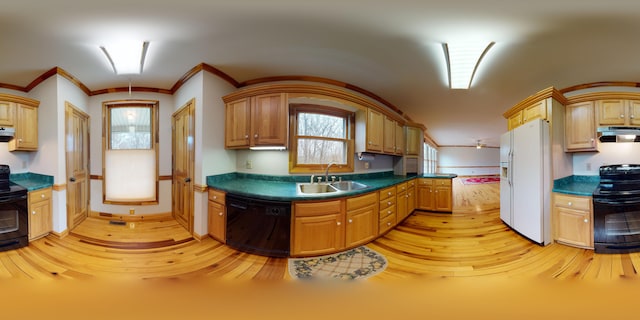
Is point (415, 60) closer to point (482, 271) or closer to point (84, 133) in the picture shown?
point (482, 271)

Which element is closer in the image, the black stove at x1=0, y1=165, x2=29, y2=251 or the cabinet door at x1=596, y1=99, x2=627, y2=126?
the black stove at x1=0, y1=165, x2=29, y2=251

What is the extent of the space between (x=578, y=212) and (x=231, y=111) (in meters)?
3.72

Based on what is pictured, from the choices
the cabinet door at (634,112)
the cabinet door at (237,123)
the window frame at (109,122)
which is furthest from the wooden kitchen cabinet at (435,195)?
the window frame at (109,122)

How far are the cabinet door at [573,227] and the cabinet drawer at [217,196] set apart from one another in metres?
3.40

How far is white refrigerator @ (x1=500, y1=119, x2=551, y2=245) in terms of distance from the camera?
6.97ft

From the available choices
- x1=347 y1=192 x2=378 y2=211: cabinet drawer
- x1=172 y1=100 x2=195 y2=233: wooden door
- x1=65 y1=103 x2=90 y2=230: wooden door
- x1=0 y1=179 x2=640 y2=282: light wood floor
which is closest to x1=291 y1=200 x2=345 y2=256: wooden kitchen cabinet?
x1=347 y1=192 x2=378 y2=211: cabinet drawer

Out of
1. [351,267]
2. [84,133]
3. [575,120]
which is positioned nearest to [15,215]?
A: [84,133]

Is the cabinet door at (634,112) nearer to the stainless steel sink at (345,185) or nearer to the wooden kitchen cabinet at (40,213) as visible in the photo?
the stainless steel sink at (345,185)

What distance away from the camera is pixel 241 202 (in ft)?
6.57

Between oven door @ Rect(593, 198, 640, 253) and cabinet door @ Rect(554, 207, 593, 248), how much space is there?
0.05 m

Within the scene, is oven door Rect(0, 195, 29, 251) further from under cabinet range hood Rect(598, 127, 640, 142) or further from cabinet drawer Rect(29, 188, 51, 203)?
under cabinet range hood Rect(598, 127, 640, 142)

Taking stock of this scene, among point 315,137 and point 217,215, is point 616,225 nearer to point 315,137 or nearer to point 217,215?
point 315,137

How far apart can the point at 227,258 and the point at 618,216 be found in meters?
3.60

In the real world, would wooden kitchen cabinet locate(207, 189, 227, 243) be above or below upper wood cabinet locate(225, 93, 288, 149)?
below
